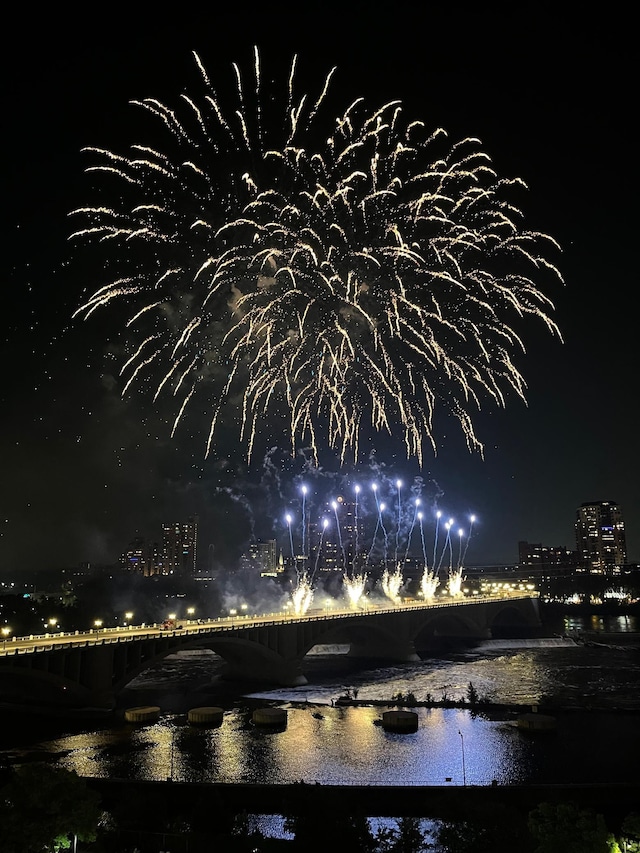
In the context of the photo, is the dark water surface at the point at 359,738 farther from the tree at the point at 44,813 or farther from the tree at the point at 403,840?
the tree at the point at 44,813

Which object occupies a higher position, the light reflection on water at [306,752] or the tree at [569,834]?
the tree at [569,834]

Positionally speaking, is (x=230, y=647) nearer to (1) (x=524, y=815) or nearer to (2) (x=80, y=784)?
(1) (x=524, y=815)

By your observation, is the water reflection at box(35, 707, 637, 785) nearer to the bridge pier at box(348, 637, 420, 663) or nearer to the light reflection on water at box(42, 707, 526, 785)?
the light reflection on water at box(42, 707, 526, 785)

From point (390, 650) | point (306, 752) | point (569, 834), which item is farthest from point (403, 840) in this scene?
point (390, 650)

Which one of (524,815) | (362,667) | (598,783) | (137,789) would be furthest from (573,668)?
(137,789)

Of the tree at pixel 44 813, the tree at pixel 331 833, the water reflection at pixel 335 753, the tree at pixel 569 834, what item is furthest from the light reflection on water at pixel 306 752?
the tree at pixel 569 834

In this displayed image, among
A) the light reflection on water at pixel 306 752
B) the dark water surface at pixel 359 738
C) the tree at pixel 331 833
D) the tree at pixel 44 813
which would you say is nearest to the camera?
the tree at pixel 44 813
